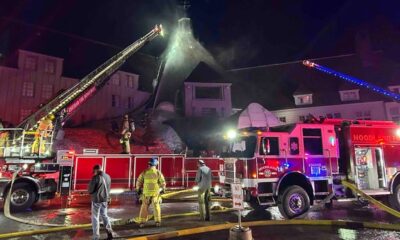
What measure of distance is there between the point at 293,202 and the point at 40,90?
85.2ft

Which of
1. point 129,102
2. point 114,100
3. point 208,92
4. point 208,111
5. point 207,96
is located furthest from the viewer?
point 208,92

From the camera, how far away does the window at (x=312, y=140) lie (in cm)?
962

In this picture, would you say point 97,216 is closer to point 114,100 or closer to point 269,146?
point 269,146

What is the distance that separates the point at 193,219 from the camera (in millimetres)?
9016

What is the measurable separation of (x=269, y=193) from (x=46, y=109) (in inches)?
393

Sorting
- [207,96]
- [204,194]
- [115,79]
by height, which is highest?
[115,79]

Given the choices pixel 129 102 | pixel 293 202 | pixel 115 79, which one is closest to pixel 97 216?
pixel 293 202

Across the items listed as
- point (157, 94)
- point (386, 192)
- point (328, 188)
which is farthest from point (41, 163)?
point (157, 94)

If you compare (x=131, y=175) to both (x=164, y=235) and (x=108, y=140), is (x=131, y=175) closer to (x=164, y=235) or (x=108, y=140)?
(x=164, y=235)

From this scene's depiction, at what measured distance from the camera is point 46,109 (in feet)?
41.4

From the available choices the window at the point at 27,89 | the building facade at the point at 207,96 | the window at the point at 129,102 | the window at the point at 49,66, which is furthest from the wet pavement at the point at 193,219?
the building facade at the point at 207,96

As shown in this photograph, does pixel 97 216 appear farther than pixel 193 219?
No

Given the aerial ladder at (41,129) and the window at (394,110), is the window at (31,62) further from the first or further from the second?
the window at (394,110)

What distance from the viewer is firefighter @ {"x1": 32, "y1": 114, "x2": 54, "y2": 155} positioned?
1177 centimetres
